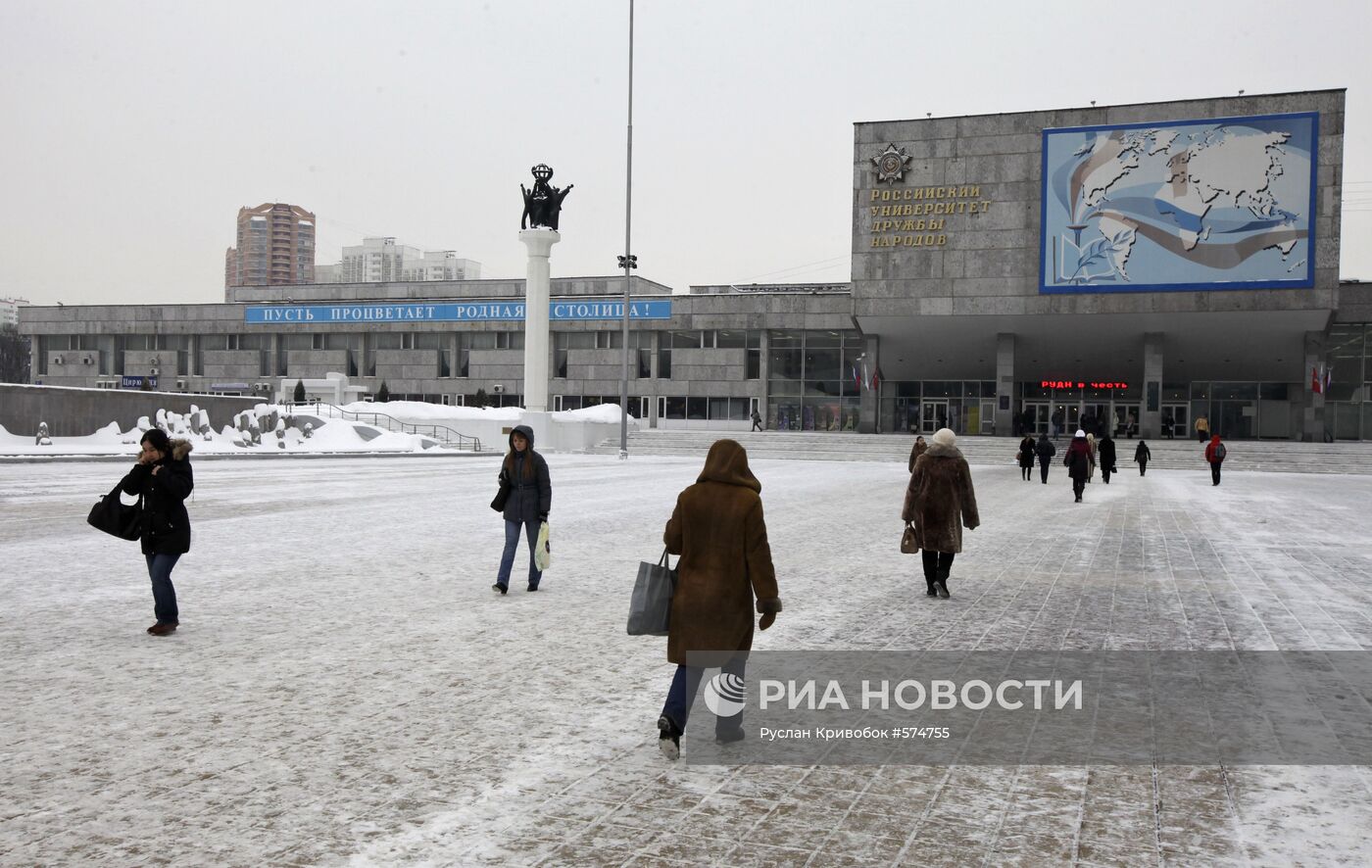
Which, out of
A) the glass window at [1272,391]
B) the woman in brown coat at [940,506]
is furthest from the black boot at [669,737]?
the glass window at [1272,391]

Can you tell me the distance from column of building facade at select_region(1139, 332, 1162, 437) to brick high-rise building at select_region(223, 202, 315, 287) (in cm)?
13172

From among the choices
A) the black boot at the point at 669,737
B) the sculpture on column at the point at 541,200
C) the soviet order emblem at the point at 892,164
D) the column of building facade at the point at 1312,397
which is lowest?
the black boot at the point at 669,737

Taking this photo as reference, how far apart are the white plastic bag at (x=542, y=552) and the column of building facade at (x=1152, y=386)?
4708 cm

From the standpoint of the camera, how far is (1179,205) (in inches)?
1946

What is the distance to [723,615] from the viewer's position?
4918mm

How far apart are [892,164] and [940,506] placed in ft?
153

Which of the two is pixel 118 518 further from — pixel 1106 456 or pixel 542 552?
pixel 1106 456

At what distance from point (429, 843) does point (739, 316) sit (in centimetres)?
6303

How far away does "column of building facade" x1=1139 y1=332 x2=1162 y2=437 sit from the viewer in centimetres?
5103

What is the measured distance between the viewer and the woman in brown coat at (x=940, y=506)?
392 inches

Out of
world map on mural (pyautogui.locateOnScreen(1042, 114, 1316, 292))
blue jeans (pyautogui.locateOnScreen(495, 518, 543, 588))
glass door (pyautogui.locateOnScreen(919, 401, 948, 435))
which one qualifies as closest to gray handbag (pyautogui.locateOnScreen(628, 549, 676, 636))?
blue jeans (pyautogui.locateOnScreen(495, 518, 543, 588))

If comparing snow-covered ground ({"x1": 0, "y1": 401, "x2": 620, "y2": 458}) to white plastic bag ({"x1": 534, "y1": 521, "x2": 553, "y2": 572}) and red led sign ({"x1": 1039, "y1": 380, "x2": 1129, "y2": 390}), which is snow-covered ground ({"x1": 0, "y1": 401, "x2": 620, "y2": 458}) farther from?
red led sign ({"x1": 1039, "y1": 380, "x2": 1129, "y2": 390})

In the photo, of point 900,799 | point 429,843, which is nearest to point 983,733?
point 900,799

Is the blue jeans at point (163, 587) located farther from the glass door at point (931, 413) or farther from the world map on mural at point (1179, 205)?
the glass door at point (931, 413)
